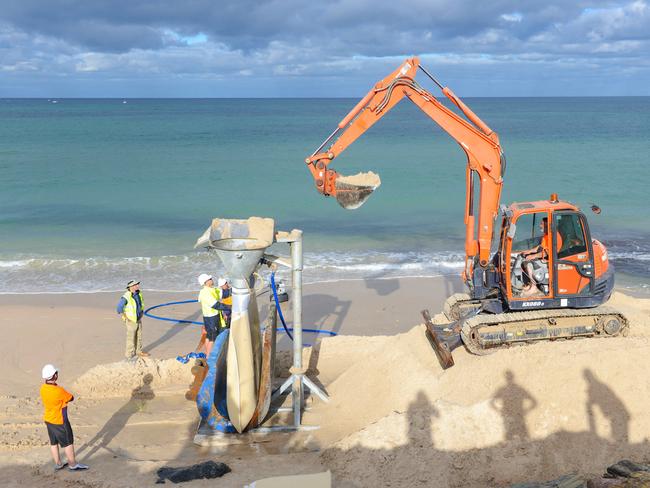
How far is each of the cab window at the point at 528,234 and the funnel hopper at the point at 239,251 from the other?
13.1 feet

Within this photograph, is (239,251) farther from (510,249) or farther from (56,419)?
(510,249)

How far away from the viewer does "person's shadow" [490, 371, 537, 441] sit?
7.97m

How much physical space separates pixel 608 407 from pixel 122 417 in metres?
6.33

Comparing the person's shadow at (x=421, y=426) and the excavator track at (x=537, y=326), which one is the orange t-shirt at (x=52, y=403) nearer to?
the person's shadow at (x=421, y=426)

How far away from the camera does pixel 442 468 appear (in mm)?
7664

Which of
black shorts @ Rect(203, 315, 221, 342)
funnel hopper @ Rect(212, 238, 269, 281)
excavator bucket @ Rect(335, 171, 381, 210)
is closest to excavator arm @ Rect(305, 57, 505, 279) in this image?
excavator bucket @ Rect(335, 171, 381, 210)

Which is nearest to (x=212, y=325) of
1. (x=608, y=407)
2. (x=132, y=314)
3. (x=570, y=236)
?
(x=132, y=314)

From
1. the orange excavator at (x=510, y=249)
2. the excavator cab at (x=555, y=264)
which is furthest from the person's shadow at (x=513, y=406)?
the excavator cab at (x=555, y=264)

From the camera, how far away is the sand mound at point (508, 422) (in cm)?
765

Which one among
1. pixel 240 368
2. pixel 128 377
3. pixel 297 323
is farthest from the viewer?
pixel 128 377

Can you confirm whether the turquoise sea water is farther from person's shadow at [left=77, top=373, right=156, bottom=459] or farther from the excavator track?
person's shadow at [left=77, top=373, right=156, bottom=459]

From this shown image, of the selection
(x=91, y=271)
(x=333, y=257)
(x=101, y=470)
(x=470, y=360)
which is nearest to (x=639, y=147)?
(x=333, y=257)

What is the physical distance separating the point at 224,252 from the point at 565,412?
4417mm

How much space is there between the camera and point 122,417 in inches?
385
